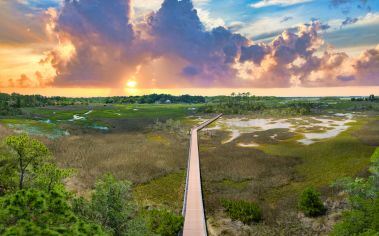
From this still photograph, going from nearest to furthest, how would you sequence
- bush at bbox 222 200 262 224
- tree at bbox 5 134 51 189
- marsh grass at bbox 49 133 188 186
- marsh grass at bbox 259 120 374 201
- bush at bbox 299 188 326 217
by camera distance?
tree at bbox 5 134 51 189, bush at bbox 222 200 262 224, bush at bbox 299 188 326 217, marsh grass at bbox 259 120 374 201, marsh grass at bbox 49 133 188 186

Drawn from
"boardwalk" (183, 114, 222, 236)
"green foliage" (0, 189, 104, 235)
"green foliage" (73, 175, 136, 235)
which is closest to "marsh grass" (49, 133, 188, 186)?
"boardwalk" (183, 114, 222, 236)

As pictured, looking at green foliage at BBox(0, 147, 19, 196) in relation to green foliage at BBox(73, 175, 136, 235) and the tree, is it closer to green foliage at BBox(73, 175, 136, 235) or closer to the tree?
the tree

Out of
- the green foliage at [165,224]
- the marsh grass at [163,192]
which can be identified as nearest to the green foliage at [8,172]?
the green foliage at [165,224]

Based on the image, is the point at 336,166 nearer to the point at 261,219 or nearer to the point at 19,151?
the point at 261,219

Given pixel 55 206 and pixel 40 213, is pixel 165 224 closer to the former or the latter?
pixel 55 206

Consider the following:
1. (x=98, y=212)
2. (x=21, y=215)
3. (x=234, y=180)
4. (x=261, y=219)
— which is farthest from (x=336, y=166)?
(x=21, y=215)

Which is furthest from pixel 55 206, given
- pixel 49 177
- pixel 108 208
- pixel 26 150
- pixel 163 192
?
pixel 163 192

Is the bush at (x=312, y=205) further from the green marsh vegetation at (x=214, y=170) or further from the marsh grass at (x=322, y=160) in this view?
the marsh grass at (x=322, y=160)
